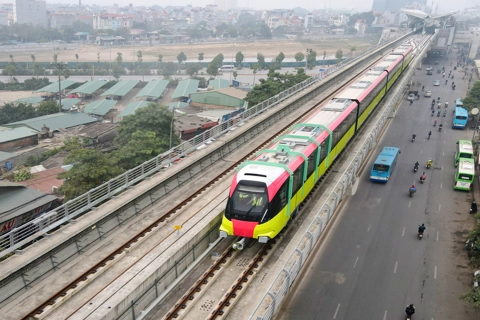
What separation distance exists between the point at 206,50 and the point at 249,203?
127m

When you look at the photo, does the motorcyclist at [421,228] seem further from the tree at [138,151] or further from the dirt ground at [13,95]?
the dirt ground at [13,95]

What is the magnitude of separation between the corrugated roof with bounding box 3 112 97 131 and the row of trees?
10.2 m

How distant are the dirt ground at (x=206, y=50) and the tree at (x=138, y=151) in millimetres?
86445

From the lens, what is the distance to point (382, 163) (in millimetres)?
26859

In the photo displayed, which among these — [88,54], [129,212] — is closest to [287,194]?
[129,212]

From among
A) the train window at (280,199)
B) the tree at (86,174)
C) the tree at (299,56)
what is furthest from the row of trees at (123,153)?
the tree at (299,56)

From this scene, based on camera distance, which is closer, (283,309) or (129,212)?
(283,309)

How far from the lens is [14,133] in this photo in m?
42.6

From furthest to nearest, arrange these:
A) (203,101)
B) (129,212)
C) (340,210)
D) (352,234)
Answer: (203,101) < (340,210) < (352,234) < (129,212)

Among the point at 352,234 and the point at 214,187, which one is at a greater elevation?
the point at 214,187

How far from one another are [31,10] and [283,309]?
215 meters

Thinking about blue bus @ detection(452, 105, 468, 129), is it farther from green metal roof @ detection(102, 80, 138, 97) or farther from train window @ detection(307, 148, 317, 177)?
green metal roof @ detection(102, 80, 138, 97)

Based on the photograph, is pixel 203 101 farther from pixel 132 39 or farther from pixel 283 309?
pixel 132 39

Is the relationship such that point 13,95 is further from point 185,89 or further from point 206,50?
point 206,50
